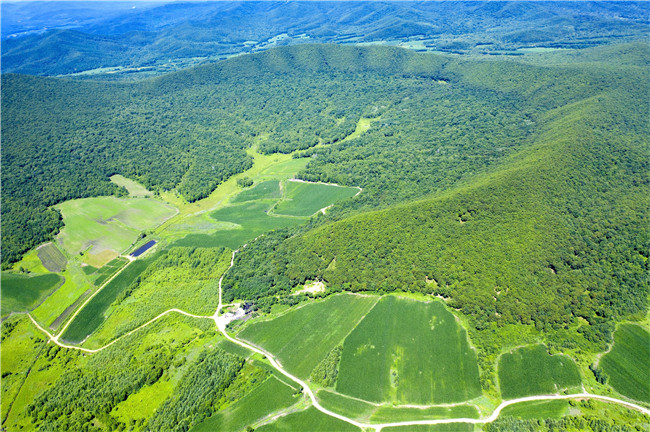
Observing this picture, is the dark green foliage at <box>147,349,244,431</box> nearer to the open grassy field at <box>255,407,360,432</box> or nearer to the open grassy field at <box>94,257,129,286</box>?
the open grassy field at <box>255,407,360,432</box>

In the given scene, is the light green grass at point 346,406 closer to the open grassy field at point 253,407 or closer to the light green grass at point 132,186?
the open grassy field at point 253,407

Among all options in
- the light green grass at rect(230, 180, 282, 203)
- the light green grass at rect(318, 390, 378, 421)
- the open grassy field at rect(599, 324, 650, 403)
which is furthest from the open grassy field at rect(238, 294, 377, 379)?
the light green grass at rect(230, 180, 282, 203)

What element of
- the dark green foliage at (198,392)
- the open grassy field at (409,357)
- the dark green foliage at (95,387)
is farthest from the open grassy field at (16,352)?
the open grassy field at (409,357)

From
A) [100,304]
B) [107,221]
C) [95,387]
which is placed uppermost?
[107,221]

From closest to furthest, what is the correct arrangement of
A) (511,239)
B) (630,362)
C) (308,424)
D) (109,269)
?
(308,424) < (630,362) < (511,239) < (109,269)

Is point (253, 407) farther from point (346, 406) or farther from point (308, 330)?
point (308, 330)

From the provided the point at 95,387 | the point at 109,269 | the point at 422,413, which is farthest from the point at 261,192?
the point at 422,413

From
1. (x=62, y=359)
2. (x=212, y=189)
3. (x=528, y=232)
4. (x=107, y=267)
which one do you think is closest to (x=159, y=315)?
(x=62, y=359)
